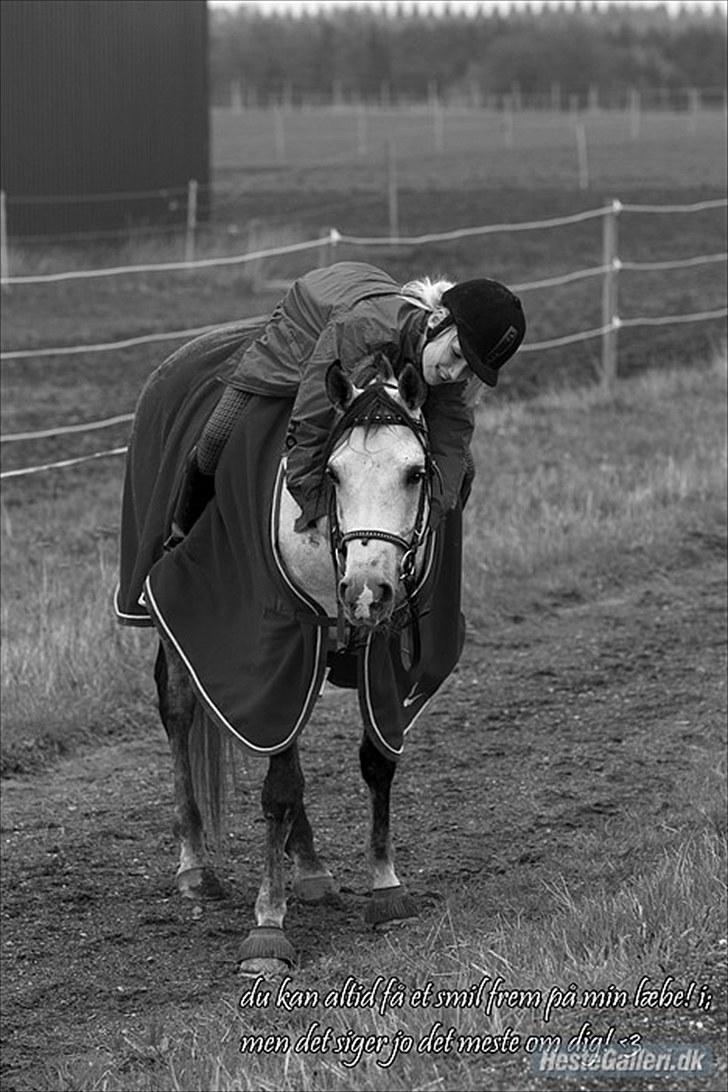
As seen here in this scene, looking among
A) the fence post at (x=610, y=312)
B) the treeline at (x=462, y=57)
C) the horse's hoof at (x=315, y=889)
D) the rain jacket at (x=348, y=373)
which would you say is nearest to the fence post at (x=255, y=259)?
the fence post at (x=610, y=312)

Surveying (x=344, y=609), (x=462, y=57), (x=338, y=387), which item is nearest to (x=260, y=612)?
(x=344, y=609)

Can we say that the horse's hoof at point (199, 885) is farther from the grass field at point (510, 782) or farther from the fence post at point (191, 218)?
the fence post at point (191, 218)

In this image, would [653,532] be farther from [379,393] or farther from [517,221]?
[517,221]

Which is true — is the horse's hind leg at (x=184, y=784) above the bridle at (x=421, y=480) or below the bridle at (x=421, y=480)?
below

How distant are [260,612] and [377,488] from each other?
2.44ft

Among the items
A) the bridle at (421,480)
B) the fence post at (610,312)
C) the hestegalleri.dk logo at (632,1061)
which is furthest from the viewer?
the fence post at (610,312)

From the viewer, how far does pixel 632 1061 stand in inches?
135

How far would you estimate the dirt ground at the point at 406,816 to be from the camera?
4855mm

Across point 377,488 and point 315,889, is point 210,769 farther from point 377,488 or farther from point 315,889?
point 377,488

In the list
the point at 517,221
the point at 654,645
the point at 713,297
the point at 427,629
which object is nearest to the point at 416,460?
the point at 427,629

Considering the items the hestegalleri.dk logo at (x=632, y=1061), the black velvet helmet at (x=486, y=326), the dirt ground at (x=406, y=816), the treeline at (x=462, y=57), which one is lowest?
the dirt ground at (x=406, y=816)

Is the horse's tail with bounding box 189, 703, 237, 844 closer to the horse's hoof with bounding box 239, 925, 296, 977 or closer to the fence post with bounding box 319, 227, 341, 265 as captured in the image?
the horse's hoof with bounding box 239, 925, 296, 977

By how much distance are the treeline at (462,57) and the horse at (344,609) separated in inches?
1925

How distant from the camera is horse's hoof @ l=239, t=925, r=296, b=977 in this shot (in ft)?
15.8
